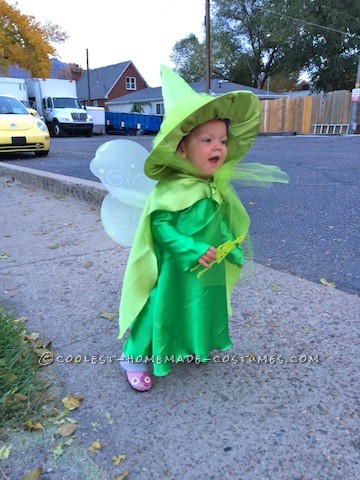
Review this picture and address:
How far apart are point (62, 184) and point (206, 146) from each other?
468 cm

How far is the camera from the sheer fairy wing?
7.00 ft

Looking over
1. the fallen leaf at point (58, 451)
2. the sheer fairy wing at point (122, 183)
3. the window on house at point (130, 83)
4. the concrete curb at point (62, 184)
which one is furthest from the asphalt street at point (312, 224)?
the window on house at point (130, 83)

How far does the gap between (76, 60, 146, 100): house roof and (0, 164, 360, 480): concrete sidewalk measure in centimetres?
4844

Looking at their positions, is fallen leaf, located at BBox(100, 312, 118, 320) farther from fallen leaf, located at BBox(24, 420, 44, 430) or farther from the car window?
the car window

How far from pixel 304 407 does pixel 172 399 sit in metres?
0.59

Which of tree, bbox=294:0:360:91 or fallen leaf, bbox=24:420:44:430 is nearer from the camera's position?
fallen leaf, bbox=24:420:44:430

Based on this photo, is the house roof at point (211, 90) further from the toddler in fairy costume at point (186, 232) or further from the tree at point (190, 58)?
the toddler in fairy costume at point (186, 232)

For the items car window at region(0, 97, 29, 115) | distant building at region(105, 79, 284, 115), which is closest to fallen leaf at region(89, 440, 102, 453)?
car window at region(0, 97, 29, 115)

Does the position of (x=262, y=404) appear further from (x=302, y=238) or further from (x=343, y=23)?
(x=343, y=23)

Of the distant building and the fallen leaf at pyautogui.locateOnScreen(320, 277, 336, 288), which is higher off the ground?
the distant building

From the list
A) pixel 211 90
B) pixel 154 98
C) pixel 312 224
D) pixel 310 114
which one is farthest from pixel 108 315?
pixel 154 98

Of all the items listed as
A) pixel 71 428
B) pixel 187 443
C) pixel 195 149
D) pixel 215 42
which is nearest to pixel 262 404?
pixel 187 443

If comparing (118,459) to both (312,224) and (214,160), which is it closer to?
(214,160)

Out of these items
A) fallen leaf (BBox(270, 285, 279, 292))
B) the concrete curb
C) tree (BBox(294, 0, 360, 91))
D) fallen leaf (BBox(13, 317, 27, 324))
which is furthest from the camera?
tree (BBox(294, 0, 360, 91))
